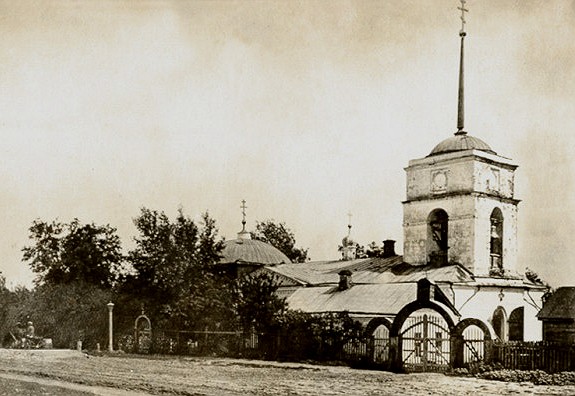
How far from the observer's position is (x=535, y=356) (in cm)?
1814

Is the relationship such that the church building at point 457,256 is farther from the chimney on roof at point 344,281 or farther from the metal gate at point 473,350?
the metal gate at point 473,350

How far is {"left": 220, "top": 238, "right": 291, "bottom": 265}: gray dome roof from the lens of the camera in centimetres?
3847

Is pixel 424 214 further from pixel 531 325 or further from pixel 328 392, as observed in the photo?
pixel 328 392

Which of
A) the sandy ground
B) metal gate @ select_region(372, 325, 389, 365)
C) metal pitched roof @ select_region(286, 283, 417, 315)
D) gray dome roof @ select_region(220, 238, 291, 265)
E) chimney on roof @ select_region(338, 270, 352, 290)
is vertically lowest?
the sandy ground

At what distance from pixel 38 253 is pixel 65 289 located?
259 centimetres

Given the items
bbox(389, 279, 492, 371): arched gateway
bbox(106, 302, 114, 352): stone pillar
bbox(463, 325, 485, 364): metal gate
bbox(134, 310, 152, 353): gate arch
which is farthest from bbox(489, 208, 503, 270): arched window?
bbox(106, 302, 114, 352): stone pillar

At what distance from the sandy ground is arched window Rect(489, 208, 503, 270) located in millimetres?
11384

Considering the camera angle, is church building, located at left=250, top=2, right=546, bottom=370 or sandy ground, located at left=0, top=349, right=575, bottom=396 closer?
sandy ground, located at left=0, top=349, right=575, bottom=396

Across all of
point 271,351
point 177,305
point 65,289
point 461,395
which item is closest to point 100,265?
point 65,289

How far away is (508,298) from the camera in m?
28.3

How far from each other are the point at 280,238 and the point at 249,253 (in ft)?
65.0

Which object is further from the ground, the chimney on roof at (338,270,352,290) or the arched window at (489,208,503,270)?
the arched window at (489,208,503,270)

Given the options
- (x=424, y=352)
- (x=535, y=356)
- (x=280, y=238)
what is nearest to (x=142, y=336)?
(x=424, y=352)

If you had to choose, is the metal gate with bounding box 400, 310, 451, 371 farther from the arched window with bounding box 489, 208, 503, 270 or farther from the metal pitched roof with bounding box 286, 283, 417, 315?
the arched window with bounding box 489, 208, 503, 270
